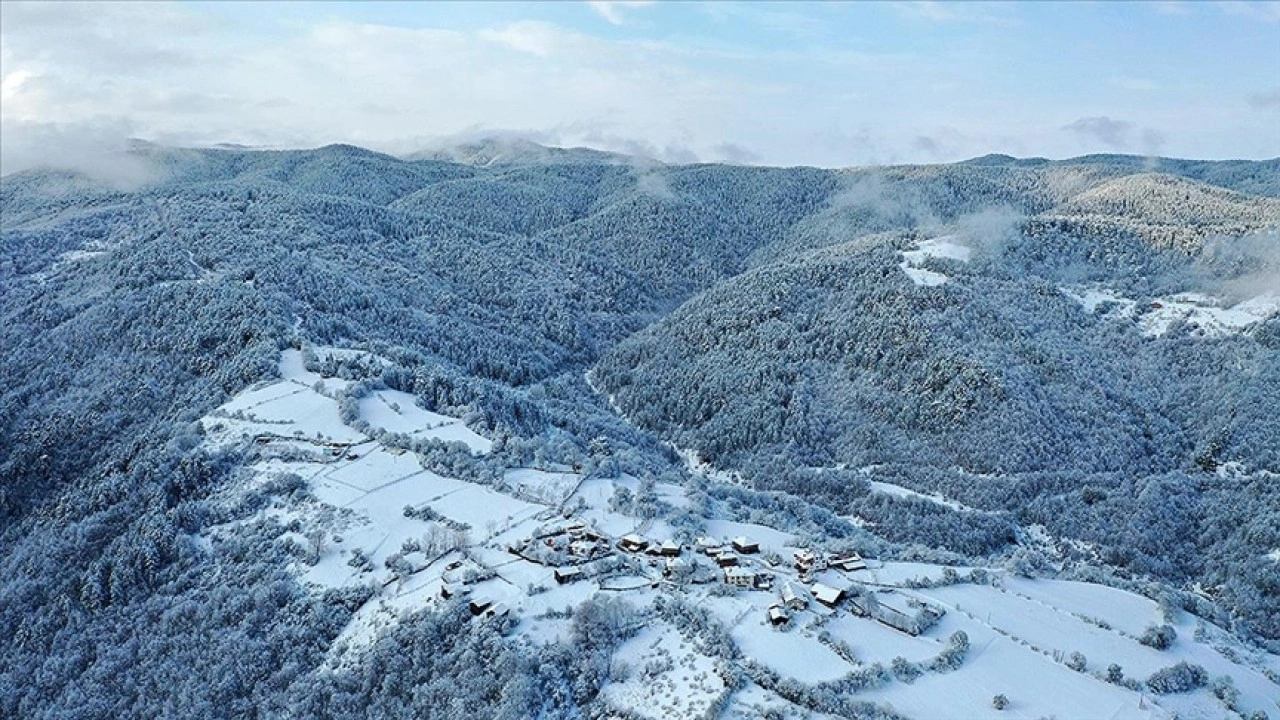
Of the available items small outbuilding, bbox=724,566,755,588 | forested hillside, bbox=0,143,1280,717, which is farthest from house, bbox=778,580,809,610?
forested hillside, bbox=0,143,1280,717

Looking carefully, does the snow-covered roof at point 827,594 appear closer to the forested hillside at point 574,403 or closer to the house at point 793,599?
the house at point 793,599

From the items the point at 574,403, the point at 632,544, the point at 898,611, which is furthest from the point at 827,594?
the point at 574,403

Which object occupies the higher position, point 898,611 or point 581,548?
point 898,611

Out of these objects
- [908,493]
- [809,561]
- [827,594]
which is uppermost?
[827,594]

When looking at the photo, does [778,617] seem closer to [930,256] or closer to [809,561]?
[809,561]

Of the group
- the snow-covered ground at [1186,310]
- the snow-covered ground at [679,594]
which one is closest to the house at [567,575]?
the snow-covered ground at [679,594]

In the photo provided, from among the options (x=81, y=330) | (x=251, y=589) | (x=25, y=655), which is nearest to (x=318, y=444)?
(x=251, y=589)

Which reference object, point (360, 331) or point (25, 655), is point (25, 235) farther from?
point (25, 655)

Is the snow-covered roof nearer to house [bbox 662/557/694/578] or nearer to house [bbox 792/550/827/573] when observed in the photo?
house [bbox 792/550/827/573]
